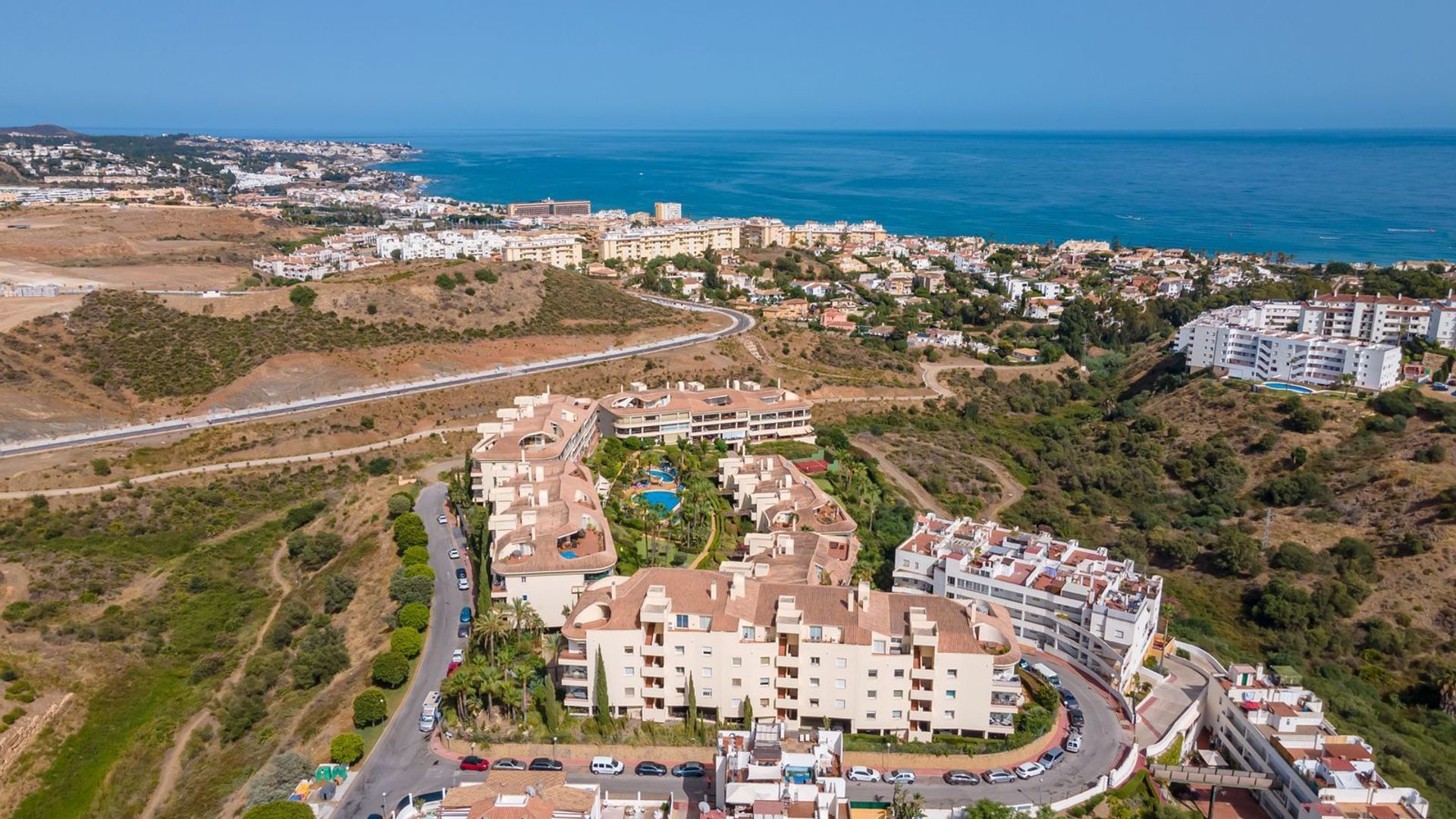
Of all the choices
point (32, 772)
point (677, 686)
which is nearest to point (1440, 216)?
point (677, 686)

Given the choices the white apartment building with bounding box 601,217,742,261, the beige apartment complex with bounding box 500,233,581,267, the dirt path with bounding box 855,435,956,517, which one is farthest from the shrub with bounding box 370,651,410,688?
the white apartment building with bounding box 601,217,742,261

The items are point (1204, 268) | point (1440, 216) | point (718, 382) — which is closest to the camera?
point (718, 382)

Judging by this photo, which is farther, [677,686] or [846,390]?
[846,390]

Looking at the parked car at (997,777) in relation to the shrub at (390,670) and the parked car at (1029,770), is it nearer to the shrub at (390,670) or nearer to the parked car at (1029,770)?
the parked car at (1029,770)

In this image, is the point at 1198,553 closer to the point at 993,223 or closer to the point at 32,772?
the point at 32,772

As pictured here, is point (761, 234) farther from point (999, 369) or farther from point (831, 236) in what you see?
point (999, 369)

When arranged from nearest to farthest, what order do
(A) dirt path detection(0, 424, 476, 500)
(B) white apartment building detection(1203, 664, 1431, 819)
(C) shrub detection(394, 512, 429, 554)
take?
1. (B) white apartment building detection(1203, 664, 1431, 819)
2. (C) shrub detection(394, 512, 429, 554)
3. (A) dirt path detection(0, 424, 476, 500)

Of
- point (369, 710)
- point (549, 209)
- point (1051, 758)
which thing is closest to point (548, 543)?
point (369, 710)

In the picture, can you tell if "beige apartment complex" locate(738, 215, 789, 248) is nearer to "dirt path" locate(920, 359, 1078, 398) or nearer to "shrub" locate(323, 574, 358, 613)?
"dirt path" locate(920, 359, 1078, 398)
